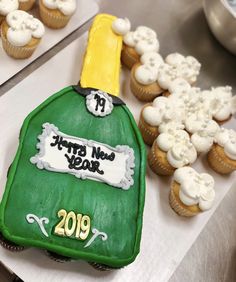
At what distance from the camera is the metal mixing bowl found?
1.26 metres

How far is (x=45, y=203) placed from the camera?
961 millimetres

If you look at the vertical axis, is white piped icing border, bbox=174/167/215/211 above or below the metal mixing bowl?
below

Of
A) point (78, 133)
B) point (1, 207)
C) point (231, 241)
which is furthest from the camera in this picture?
point (231, 241)

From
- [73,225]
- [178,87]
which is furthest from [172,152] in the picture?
[73,225]

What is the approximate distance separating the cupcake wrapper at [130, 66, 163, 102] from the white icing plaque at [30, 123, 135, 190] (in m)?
0.22

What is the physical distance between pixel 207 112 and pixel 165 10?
1.39 feet

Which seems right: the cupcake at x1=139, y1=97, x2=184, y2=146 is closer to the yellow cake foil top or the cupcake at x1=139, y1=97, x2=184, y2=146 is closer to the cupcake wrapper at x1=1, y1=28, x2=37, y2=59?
the yellow cake foil top

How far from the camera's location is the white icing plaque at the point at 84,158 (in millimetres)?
1012

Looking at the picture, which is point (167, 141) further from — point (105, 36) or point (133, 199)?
point (105, 36)

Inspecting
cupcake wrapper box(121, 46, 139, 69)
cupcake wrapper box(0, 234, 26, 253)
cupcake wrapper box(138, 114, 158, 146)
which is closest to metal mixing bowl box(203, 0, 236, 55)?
cupcake wrapper box(121, 46, 139, 69)

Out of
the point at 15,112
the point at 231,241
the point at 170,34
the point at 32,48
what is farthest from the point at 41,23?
the point at 231,241

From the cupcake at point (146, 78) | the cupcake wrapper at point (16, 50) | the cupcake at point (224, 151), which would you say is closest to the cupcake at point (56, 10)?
the cupcake wrapper at point (16, 50)

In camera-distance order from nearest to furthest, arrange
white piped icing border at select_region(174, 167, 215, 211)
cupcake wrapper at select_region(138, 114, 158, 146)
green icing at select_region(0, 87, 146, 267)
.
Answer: green icing at select_region(0, 87, 146, 267) < white piped icing border at select_region(174, 167, 215, 211) < cupcake wrapper at select_region(138, 114, 158, 146)

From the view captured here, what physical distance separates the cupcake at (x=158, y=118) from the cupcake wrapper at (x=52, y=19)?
1.01ft
